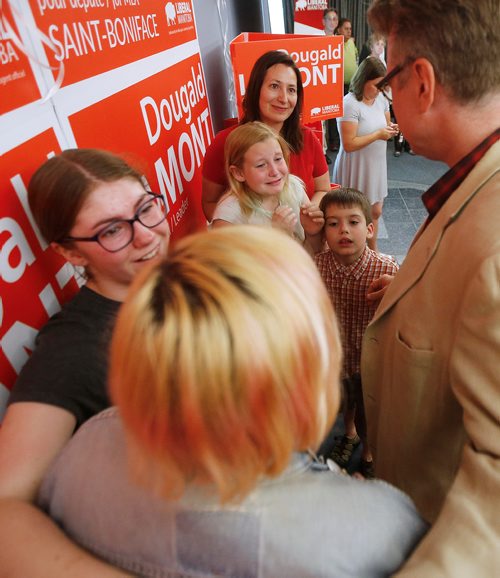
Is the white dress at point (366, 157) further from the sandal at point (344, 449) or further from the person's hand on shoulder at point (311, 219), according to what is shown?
the sandal at point (344, 449)

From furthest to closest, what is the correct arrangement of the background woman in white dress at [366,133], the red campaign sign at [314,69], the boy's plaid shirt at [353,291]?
the background woman in white dress at [366,133] < the red campaign sign at [314,69] < the boy's plaid shirt at [353,291]

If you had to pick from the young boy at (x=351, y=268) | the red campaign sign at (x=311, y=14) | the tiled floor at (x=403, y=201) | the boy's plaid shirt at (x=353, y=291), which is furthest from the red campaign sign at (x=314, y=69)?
the red campaign sign at (x=311, y=14)

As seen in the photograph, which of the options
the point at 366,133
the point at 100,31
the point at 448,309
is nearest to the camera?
the point at 448,309

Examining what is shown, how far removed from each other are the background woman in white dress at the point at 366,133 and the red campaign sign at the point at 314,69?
10.6 inches

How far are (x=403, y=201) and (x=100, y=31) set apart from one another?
442cm

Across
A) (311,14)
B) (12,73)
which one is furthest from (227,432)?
(311,14)

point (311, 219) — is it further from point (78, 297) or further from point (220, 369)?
point (220, 369)

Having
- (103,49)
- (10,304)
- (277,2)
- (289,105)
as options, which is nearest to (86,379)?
(10,304)

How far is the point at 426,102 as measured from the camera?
978 millimetres

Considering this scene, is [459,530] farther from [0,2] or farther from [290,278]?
[0,2]

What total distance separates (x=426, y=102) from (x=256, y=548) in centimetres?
102

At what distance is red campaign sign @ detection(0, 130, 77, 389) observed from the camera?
0.98m

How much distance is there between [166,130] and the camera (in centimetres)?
203

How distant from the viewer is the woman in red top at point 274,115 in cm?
222
